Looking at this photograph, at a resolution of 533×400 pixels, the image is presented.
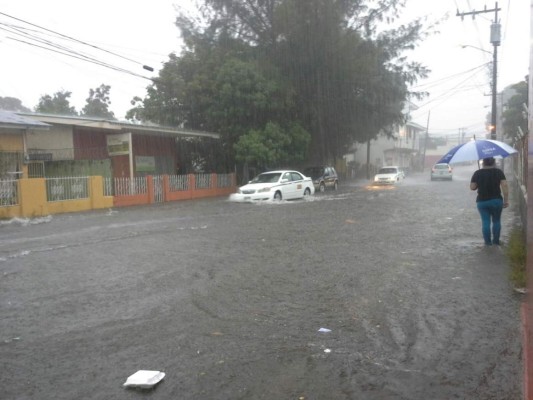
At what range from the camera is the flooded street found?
154 inches

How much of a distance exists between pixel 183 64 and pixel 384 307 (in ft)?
83.3

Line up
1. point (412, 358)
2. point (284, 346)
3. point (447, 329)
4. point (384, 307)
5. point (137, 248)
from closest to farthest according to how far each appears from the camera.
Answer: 1. point (412, 358)
2. point (284, 346)
3. point (447, 329)
4. point (384, 307)
5. point (137, 248)

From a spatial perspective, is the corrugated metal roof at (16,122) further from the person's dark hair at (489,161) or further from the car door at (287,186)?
the person's dark hair at (489,161)

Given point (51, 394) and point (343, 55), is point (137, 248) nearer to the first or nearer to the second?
point (51, 394)

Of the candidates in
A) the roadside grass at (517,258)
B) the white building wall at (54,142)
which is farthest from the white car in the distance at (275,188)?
the roadside grass at (517,258)

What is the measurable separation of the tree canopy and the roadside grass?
711 inches

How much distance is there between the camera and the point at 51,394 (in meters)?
3.80

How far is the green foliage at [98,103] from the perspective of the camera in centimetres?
5200

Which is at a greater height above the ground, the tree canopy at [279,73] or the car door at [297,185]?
the tree canopy at [279,73]

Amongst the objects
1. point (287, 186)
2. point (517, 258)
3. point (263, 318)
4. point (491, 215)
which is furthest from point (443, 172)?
point (263, 318)

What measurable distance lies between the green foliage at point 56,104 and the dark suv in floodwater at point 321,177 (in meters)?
23.8

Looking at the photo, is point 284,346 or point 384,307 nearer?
point 284,346

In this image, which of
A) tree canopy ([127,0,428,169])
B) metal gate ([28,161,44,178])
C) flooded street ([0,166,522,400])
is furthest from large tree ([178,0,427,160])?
flooded street ([0,166,522,400])

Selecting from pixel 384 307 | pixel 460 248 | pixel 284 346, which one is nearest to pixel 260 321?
pixel 284 346
